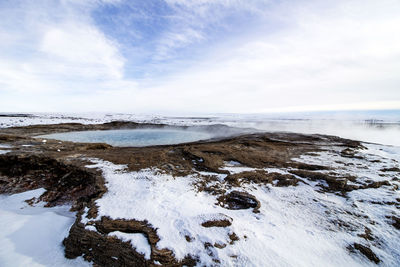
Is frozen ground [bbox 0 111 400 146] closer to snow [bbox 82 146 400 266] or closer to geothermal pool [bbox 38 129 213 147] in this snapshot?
geothermal pool [bbox 38 129 213 147]

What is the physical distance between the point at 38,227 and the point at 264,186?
6.43 meters

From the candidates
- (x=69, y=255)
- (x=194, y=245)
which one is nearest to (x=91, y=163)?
(x=69, y=255)

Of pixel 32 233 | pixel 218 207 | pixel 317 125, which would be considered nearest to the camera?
pixel 32 233

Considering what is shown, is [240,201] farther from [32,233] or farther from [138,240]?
[32,233]

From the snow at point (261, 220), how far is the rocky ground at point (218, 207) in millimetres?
22

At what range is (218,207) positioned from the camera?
4.55m

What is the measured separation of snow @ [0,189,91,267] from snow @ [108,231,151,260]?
66 cm

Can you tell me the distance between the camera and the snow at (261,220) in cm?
318

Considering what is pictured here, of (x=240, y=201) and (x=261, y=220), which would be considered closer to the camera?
(x=261, y=220)

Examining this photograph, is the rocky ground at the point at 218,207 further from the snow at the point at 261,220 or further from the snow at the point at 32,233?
the snow at the point at 32,233

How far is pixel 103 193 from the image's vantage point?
16.3 feet

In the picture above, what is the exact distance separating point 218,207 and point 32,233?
4452 millimetres

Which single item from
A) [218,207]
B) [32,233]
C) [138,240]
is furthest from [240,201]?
[32,233]

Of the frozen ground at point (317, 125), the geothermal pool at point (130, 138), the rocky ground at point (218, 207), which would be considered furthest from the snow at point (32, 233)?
the frozen ground at point (317, 125)
